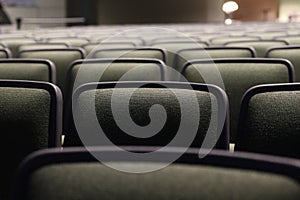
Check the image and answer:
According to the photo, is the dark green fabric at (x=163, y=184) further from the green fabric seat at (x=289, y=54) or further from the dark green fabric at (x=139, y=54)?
the dark green fabric at (x=139, y=54)

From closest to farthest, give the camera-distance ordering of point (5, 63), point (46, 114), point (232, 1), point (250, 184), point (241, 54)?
point (250, 184) < point (46, 114) < point (5, 63) < point (241, 54) < point (232, 1)

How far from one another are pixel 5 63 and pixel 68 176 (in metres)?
1.76

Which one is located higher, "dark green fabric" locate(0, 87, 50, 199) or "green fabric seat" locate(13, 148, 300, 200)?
"green fabric seat" locate(13, 148, 300, 200)

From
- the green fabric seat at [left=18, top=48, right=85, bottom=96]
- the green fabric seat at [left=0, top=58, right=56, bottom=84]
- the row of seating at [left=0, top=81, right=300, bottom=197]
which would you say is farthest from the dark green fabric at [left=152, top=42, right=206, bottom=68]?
the row of seating at [left=0, top=81, right=300, bottom=197]

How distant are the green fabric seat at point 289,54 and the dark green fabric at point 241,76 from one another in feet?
2.13

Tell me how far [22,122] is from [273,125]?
32.7 inches

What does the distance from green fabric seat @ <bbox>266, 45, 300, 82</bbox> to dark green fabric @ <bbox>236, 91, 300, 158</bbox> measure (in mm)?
1445

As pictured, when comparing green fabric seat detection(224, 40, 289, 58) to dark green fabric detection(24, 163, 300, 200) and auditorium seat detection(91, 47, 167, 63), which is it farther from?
dark green fabric detection(24, 163, 300, 200)

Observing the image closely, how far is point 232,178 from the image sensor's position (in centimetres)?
89

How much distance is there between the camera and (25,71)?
8.25 ft

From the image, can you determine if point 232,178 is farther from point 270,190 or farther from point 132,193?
point 132,193

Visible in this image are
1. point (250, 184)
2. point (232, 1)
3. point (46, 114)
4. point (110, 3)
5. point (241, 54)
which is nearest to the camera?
point (250, 184)

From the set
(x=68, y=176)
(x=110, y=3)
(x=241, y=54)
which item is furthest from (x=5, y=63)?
(x=110, y=3)

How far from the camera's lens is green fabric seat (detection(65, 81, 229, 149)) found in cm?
166
